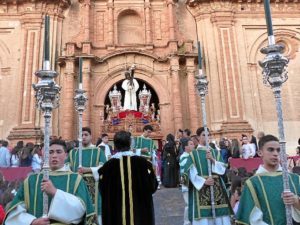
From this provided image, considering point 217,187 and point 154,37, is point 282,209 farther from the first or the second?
point 154,37

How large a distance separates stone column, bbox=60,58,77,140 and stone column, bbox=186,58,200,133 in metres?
5.64

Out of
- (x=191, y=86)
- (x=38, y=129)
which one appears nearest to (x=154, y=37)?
(x=191, y=86)

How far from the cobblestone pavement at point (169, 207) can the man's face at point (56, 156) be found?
4.49 metres

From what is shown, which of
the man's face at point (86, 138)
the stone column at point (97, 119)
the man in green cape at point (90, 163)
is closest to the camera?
the man in green cape at point (90, 163)

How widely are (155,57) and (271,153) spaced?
1412cm

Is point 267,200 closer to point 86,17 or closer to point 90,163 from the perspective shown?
point 90,163

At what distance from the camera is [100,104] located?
1694cm

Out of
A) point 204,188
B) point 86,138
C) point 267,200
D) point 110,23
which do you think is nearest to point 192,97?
point 110,23

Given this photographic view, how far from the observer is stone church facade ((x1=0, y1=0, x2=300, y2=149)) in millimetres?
16531

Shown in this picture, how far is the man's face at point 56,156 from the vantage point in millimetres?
3625

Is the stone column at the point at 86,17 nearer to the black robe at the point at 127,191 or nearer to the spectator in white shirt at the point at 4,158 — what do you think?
the spectator in white shirt at the point at 4,158

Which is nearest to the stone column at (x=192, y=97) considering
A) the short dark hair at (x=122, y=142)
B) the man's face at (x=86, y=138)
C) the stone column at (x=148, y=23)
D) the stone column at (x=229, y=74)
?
the stone column at (x=229, y=74)

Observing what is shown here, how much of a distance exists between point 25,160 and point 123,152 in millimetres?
6886

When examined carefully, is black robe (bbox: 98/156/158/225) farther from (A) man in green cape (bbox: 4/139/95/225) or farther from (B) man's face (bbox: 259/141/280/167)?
(B) man's face (bbox: 259/141/280/167)
